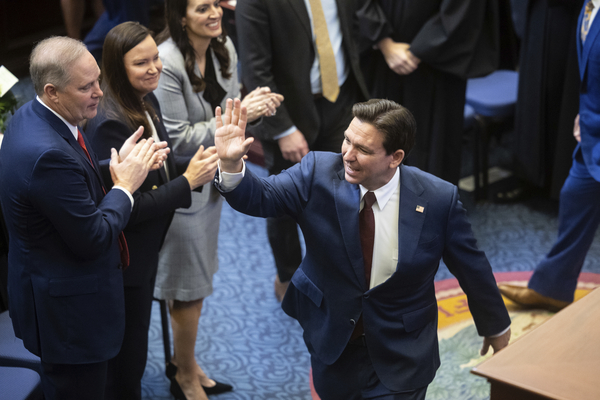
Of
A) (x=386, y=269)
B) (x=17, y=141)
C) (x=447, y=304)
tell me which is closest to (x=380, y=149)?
(x=386, y=269)

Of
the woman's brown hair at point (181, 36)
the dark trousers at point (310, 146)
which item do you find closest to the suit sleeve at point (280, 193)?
the woman's brown hair at point (181, 36)

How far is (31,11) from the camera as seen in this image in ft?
20.3

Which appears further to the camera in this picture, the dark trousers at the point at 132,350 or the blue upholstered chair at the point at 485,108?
the blue upholstered chair at the point at 485,108

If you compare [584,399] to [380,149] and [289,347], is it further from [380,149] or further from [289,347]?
[289,347]

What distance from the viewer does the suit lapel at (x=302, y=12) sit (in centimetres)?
302

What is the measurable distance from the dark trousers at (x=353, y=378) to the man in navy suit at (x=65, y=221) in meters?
0.66

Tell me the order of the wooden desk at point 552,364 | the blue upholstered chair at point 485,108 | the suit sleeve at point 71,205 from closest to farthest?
the wooden desk at point 552,364
the suit sleeve at point 71,205
the blue upholstered chair at point 485,108

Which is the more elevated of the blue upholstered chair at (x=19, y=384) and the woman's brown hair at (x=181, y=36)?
the woman's brown hair at (x=181, y=36)

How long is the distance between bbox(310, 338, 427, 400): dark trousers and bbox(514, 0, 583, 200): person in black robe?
8.02 ft

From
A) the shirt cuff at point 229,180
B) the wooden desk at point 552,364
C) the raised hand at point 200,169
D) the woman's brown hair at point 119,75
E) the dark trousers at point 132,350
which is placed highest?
the woman's brown hair at point 119,75

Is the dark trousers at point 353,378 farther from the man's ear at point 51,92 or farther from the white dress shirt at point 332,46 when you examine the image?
the white dress shirt at point 332,46

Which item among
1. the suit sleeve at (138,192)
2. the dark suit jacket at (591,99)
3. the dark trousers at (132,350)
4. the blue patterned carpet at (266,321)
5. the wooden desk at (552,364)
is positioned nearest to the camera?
the wooden desk at (552,364)

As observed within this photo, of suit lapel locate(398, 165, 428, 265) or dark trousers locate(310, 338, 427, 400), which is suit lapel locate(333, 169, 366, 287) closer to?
suit lapel locate(398, 165, 428, 265)

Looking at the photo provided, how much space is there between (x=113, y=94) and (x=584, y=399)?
165 centimetres
